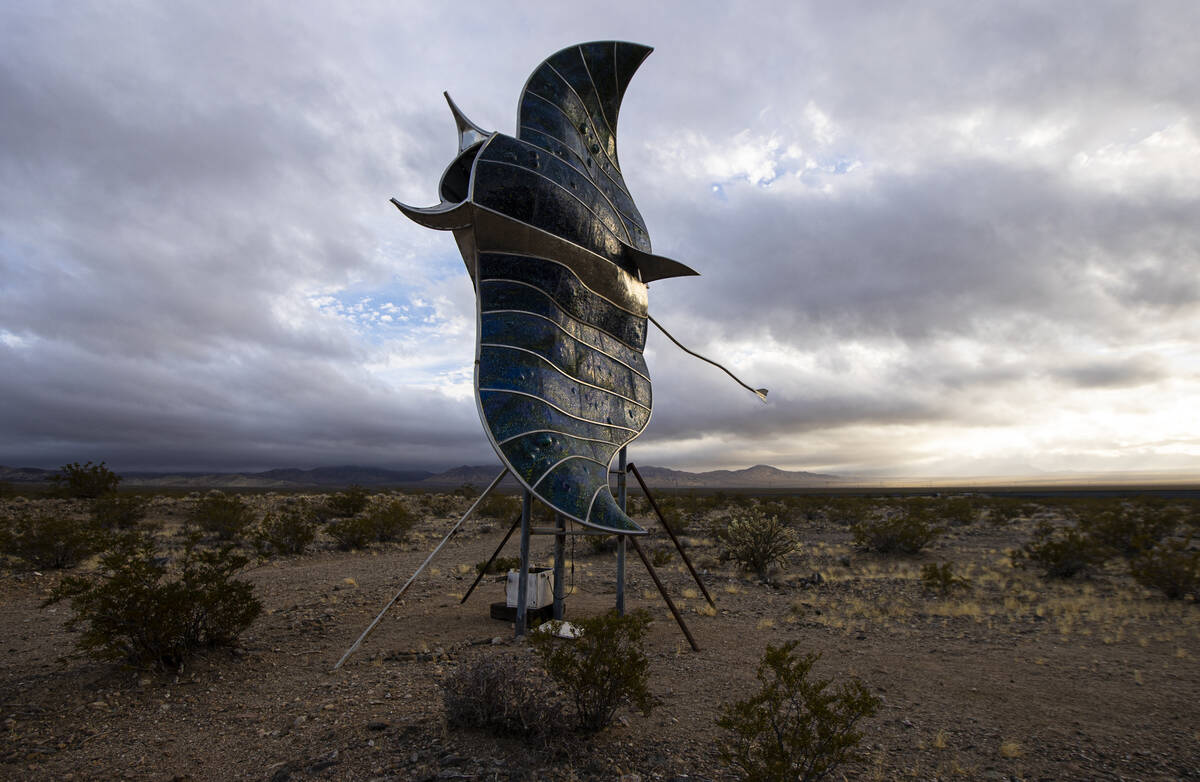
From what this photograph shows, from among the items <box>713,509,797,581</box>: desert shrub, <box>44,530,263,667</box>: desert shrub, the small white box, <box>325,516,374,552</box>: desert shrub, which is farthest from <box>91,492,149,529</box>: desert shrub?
<box>713,509,797,581</box>: desert shrub

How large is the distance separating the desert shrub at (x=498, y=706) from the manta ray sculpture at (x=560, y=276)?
5.75 feet

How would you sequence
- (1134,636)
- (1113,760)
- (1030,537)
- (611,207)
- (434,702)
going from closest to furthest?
(1113,760) → (434,702) → (611,207) → (1134,636) → (1030,537)

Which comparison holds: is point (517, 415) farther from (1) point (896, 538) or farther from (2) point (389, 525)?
(2) point (389, 525)

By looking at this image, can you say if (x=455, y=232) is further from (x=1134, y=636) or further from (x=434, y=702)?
(x=1134, y=636)

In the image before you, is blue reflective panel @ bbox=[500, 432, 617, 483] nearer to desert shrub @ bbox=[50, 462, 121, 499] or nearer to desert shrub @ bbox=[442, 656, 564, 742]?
desert shrub @ bbox=[442, 656, 564, 742]

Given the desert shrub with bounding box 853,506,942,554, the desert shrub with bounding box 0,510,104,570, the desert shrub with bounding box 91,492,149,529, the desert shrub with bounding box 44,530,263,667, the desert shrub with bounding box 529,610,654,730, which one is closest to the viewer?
the desert shrub with bounding box 529,610,654,730

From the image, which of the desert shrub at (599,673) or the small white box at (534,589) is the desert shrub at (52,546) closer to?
the small white box at (534,589)

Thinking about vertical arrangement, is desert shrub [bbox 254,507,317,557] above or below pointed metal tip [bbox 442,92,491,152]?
below

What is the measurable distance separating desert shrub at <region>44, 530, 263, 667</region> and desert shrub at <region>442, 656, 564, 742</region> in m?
3.63

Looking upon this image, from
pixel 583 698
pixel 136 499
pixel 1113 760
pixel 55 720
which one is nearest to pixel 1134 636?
Answer: pixel 1113 760

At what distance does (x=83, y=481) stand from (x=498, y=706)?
101 feet

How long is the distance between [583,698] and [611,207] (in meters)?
6.02

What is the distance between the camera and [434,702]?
218 inches

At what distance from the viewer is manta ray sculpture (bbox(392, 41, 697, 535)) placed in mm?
4969
